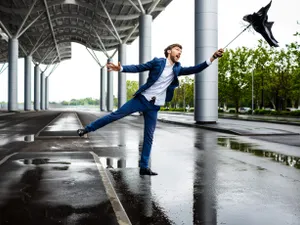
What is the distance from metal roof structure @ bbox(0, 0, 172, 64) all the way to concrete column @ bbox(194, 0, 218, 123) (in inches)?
556

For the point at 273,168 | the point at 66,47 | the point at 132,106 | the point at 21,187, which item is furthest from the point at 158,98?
the point at 66,47

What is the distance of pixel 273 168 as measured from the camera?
783cm

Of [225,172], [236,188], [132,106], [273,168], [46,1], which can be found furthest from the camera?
[46,1]

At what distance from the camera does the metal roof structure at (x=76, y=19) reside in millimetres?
47031

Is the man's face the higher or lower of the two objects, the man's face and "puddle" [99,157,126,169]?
the higher

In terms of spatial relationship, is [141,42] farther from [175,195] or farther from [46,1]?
[175,195]

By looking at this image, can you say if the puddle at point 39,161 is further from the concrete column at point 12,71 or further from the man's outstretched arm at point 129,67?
the concrete column at point 12,71

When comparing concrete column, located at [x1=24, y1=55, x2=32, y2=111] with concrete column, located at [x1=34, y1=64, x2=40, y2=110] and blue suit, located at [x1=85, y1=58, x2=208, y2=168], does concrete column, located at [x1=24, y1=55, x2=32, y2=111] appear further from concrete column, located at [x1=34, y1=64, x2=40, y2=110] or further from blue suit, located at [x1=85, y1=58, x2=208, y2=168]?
blue suit, located at [x1=85, y1=58, x2=208, y2=168]

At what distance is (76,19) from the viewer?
2596 inches

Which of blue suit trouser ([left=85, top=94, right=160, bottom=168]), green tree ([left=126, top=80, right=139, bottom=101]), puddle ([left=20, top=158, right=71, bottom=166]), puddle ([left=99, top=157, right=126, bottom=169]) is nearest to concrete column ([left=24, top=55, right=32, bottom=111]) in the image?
puddle ([left=99, top=157, right=126, bottom=169])

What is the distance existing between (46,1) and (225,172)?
45.3m

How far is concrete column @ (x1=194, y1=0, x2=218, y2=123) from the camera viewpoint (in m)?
24.0

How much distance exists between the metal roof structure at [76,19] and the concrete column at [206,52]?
14.1 meters

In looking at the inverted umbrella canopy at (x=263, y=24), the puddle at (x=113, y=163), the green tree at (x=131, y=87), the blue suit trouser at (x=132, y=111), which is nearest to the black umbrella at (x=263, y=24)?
the inverted umbrella canopy at (x=263, y=24)
